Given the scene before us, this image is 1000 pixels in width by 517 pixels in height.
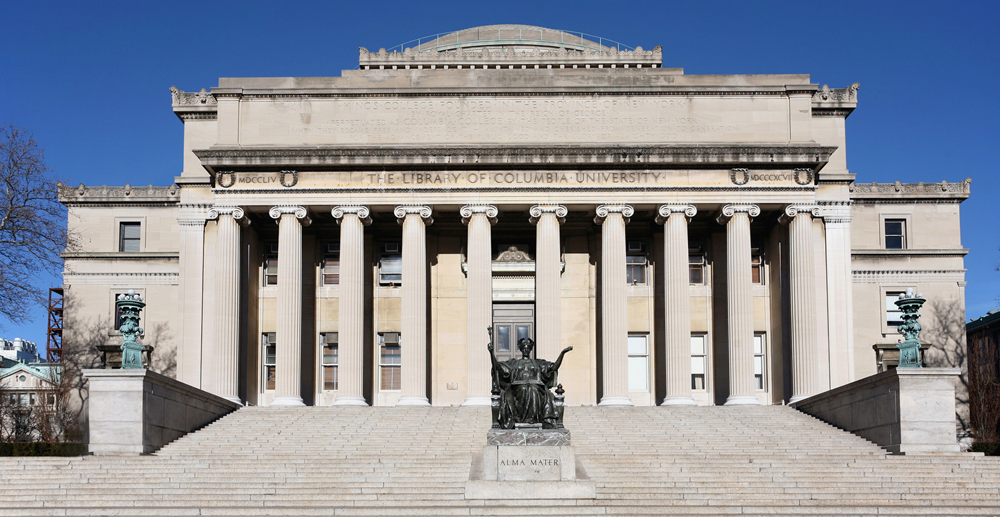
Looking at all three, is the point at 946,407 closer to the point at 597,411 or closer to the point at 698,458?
the point at 698,458

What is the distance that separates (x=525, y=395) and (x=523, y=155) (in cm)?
1886

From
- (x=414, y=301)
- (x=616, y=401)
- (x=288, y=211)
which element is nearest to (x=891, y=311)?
(x=616, y=401)

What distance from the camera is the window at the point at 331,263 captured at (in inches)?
1932

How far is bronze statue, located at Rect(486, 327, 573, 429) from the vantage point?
26844 mm

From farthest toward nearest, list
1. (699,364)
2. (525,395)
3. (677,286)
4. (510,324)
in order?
1. (510,324)
2. (699,364)
3. (677,286)
4. (525,395)

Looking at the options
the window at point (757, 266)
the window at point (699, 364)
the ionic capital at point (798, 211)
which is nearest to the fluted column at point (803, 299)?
the ionic capital at point (798, 211)

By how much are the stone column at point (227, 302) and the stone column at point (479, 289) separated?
8749mm

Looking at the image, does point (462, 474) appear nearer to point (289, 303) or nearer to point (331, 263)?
point (289, 303)

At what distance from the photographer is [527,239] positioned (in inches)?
1924

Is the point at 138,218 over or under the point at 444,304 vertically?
over

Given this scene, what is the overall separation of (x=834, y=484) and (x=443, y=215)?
22.6 metres

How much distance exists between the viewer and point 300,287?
44844mm

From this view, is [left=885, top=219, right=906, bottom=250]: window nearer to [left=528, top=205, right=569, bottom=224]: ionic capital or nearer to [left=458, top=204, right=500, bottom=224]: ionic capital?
[left=528, top=205, right=569, bottom=224]: ionic capital

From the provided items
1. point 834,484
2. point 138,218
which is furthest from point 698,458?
point 138,218
